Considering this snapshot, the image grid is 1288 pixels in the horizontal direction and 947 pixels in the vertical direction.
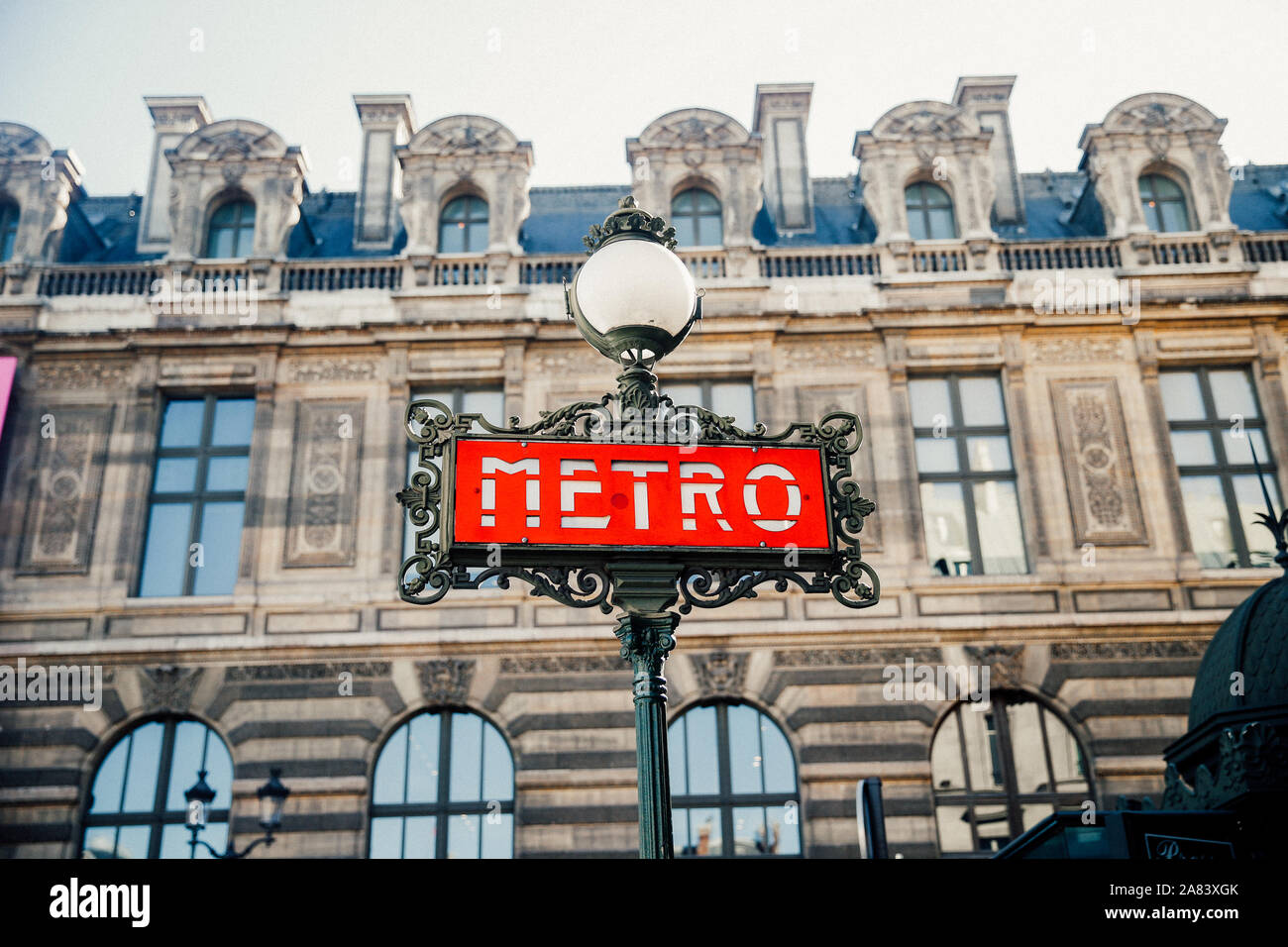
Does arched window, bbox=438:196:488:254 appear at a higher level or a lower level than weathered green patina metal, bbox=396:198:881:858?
higher

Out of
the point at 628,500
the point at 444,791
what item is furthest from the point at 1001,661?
the point at 628,500

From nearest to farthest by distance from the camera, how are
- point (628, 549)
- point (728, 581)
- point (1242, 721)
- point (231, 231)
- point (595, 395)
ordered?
point (628, 549) < point (728, 581) < point (1242, 721) < point (595, 395) < point (231, 231)

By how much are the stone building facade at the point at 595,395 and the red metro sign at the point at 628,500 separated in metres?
11.6

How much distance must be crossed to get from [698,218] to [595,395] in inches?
164

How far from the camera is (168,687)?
17422 mm

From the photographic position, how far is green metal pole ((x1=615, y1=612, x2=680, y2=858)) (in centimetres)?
499

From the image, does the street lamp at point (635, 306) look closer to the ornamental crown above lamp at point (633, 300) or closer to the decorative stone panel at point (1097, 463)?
the ornamental crown above lamp at point (633, 300)

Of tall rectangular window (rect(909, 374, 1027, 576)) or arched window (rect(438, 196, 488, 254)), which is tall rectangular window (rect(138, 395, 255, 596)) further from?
tall rectangular window (rect(909, 374, 1027, 576))

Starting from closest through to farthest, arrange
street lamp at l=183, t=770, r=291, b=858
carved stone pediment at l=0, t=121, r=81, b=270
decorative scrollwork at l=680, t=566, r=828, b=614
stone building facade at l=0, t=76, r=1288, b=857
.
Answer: decorative scrollwork at l=680, t=566, r=828, b=614, street lamp at l=183, t=770, r=291, b=858, stone building facade at l=0, t=76, r=1288, b=857, carved stone pediment at l=0, t=121, r=81, b=270

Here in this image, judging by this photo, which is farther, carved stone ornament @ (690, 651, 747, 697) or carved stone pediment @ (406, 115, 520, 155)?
carved stone pediment @ (406, 115, 520, 155)

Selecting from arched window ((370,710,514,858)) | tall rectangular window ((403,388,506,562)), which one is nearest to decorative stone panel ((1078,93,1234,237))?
tall rectangular window ((403,388,506,562))

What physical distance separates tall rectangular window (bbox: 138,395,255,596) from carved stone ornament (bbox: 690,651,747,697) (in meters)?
7.27

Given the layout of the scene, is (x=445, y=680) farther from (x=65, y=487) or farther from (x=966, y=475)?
(x=966, y=475)
